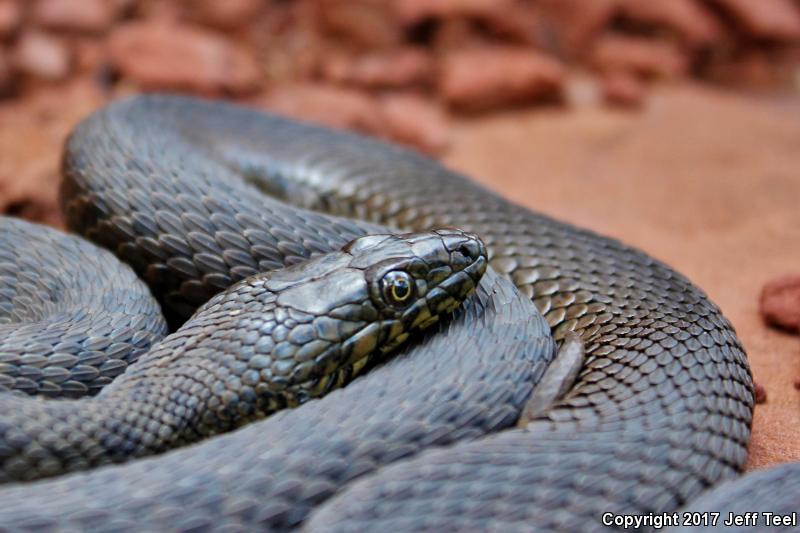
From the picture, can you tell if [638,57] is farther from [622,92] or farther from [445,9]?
[445,9]

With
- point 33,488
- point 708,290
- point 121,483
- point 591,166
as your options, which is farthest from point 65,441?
point 591,166

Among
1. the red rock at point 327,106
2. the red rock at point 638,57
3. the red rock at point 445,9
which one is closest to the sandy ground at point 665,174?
the red rock at point 638,57

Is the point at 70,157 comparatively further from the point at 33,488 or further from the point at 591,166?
the point at 591,166

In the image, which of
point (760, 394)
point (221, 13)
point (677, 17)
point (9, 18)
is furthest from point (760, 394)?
point (9, 18)


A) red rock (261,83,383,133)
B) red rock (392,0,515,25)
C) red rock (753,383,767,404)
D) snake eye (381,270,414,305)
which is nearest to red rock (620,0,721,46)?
red rock (392,0,515,25)

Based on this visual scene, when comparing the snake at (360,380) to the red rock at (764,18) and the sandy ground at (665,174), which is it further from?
the red rock at (764,18)
